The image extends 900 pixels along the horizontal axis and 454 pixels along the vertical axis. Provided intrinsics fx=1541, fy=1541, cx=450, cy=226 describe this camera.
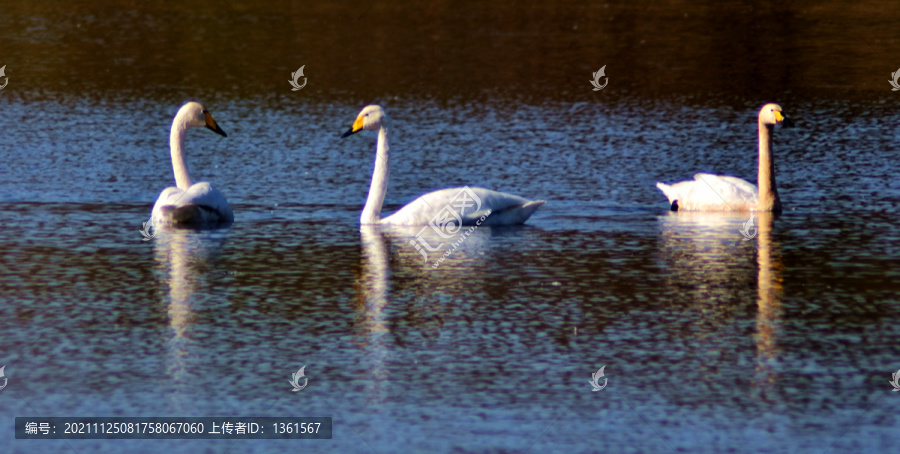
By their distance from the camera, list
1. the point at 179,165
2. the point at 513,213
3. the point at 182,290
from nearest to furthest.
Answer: the point at 182,290 → the point at 513,213 → the point at 179,165

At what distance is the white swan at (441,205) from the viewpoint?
44.9ft

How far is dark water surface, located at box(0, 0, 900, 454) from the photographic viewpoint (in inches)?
302

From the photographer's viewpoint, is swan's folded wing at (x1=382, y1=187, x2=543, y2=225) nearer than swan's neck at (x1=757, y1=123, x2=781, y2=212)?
Yes

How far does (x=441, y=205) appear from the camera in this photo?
13.7 meters

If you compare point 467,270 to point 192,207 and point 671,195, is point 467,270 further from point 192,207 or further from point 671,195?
point 671,195

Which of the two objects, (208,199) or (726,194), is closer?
(208,199)

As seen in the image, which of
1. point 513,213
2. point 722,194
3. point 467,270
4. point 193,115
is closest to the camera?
point 467,270

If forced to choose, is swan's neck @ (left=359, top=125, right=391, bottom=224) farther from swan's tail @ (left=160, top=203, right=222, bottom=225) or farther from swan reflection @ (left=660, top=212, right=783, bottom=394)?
swan reflection @ (left=660, top=212, right=783, bottom=394)

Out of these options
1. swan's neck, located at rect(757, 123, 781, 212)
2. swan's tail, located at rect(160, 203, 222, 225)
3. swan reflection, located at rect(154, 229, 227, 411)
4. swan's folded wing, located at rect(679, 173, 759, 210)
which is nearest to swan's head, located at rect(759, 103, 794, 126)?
swan's neck, located at rect(757, 123, 781, 212)

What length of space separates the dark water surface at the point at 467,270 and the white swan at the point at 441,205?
19 centimetres
